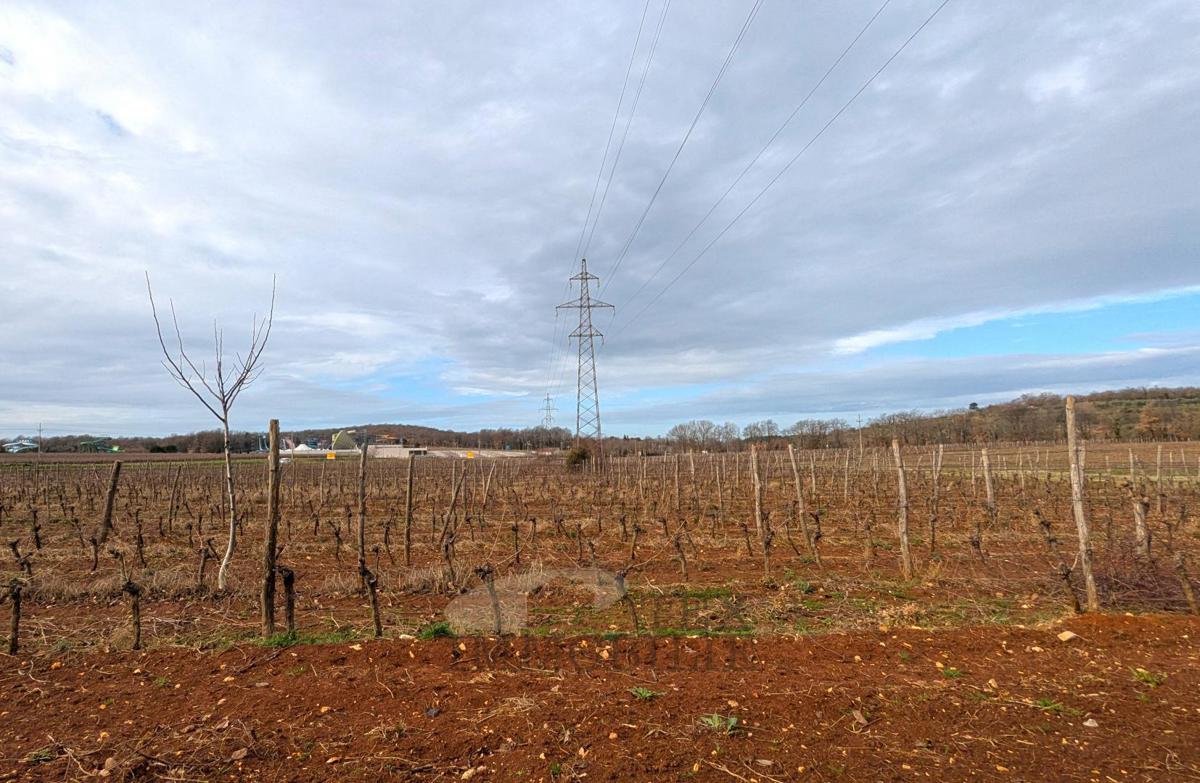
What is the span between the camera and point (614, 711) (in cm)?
359

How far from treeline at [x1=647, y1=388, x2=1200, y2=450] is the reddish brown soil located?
150ft

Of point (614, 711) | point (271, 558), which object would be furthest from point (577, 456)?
point (614, 711)

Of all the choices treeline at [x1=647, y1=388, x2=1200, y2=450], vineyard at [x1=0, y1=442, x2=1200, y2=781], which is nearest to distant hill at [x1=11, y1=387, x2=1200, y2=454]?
treeline at [x1=647, y1=388, x2=1200, y2=450]

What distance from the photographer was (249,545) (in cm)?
1155

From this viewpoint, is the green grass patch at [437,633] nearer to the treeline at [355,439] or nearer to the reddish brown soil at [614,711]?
the reddish brown soil at [614,711]

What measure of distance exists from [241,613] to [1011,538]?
39.7 feet

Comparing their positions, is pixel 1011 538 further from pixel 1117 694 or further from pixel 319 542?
pixel 319 542

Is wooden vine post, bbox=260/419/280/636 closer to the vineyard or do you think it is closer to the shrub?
the vineyard

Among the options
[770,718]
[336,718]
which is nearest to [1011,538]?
[770,718]

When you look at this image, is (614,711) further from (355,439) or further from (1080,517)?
(355,439)

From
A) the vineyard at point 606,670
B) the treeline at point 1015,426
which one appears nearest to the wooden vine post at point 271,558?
the vineyard at point 606,670

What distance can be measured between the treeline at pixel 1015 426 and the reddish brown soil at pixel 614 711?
45.6 metres

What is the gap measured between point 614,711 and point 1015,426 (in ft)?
238

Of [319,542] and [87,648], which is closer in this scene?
[87,648]
